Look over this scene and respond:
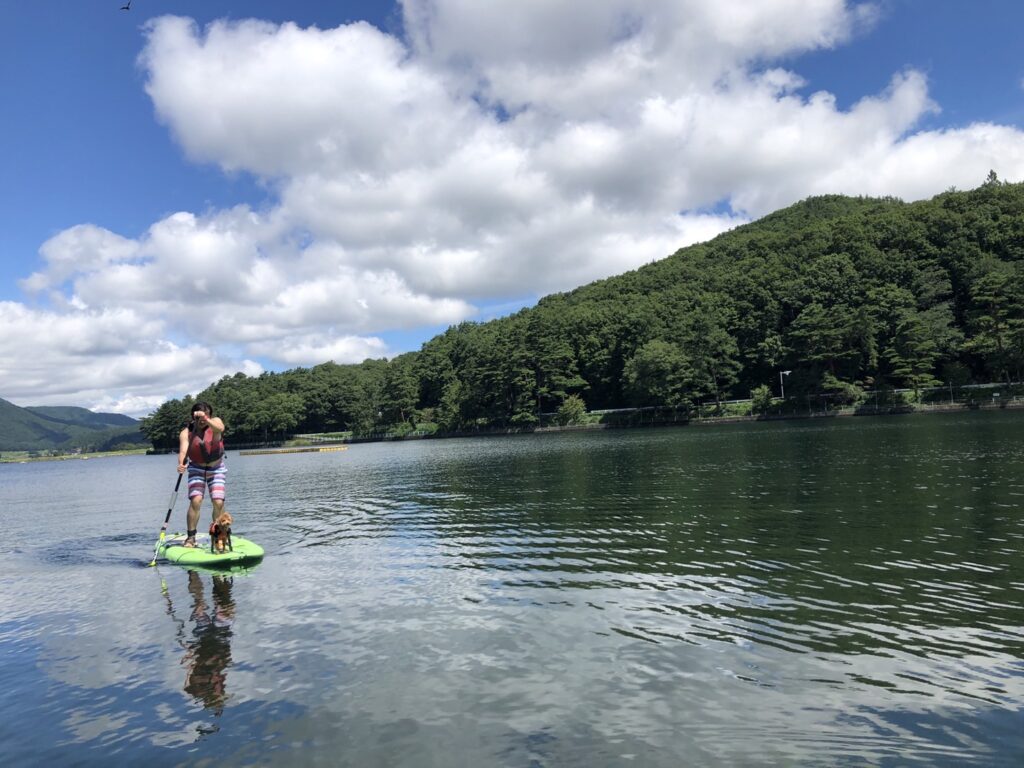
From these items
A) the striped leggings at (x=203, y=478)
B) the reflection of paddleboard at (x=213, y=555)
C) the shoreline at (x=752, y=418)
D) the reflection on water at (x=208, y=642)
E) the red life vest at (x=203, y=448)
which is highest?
the red life vest at (x=203, y=448)

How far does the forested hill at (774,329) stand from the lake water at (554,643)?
262 ft

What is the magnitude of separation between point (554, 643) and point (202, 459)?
11037 mm

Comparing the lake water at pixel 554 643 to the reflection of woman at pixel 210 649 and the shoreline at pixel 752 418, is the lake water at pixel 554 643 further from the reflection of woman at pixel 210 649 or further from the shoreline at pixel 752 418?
the shoreline at pixel 752 418

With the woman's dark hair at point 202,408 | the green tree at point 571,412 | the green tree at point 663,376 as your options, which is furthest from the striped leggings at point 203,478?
the green tree at point 571,412

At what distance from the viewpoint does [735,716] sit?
6566mm


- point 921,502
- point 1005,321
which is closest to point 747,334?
point 1005,321

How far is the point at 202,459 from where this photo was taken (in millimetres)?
15492

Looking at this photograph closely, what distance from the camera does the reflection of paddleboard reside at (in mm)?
14602

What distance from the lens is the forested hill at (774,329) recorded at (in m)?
87.9

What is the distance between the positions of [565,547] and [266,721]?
9510mm

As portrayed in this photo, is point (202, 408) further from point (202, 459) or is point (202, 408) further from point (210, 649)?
point (210, 649)

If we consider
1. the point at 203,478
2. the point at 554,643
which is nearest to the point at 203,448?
the point at 203,478

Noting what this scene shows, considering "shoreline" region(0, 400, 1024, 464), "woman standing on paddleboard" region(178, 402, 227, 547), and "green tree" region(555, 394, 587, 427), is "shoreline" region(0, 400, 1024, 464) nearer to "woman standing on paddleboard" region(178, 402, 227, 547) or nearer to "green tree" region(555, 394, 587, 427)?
"green tree" region(555, 394, 587, 427)

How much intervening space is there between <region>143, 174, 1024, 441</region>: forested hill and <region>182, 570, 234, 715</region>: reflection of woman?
297 ft
